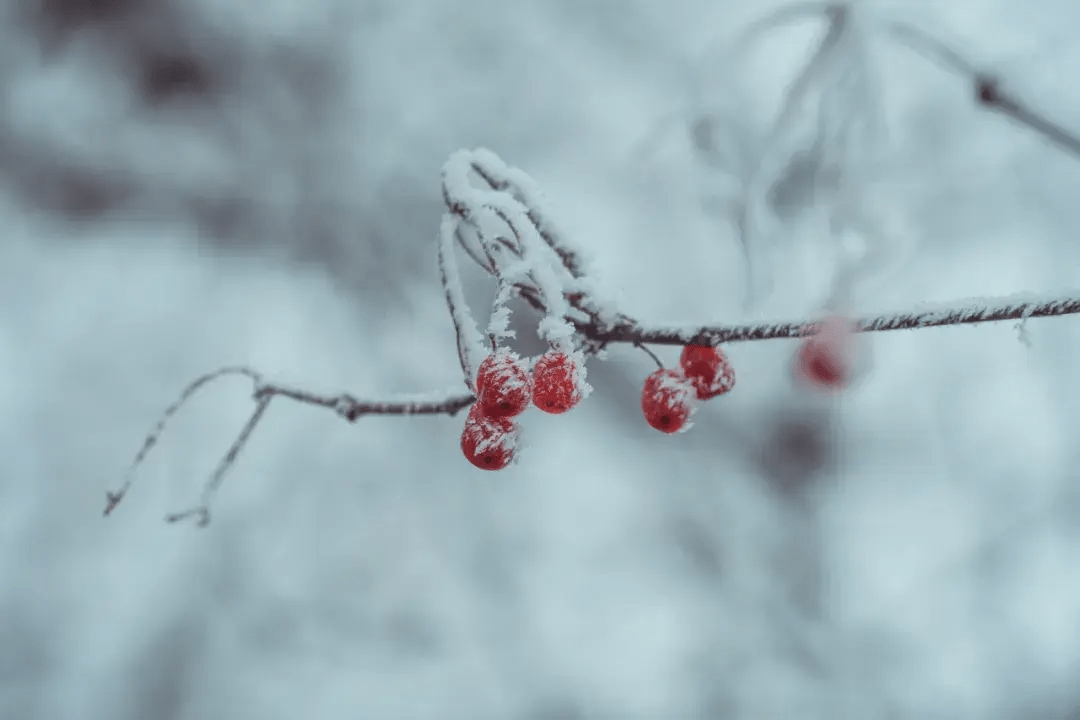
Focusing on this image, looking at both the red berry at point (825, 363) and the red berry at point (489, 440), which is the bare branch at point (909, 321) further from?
the red berry at point (825, 363)

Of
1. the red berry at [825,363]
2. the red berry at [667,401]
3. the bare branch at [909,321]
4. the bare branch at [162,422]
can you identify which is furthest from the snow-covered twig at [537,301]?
the red berry at [825,363]

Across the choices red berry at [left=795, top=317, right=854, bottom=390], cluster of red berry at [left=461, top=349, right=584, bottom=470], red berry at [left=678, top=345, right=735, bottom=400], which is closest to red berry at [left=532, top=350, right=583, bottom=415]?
cluster of red berry at [left=461, top=349, right=584, bottom=470]

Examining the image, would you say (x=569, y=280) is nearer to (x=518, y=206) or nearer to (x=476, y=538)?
(x=518, y=206)

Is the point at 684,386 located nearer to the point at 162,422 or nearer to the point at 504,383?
the point at 504,383

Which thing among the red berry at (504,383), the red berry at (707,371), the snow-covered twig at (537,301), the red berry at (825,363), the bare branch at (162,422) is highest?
the red berry at (825,363)

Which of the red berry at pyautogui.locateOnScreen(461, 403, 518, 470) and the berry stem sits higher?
the berry stem

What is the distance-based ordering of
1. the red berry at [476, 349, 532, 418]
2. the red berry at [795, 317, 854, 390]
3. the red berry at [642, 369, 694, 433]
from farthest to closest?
1. the red berry at [795, 317, 854, 390]
2. the red berry at [642, 369, 694, 433]
3. the red berry at [476, 349, 532, 418]

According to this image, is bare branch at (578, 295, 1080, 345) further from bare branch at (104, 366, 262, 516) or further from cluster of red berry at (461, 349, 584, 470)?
bare branch at (104, 366, 262, 516)
